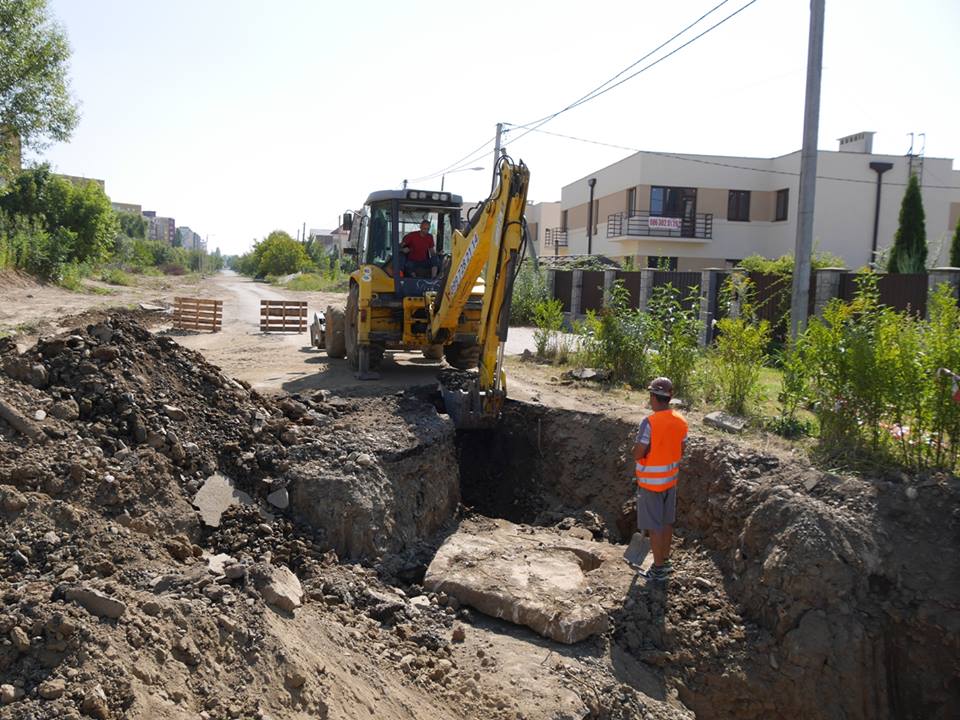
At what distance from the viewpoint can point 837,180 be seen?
3294 cm

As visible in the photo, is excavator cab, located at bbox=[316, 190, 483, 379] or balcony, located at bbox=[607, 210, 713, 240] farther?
balcony, located at bbox=[607, 210, 713, 240]

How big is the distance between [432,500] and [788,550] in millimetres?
3160

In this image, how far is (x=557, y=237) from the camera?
153ft

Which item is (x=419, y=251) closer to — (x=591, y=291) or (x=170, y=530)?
(x=170, y=530)

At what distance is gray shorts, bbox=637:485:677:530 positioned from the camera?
20.0 ft

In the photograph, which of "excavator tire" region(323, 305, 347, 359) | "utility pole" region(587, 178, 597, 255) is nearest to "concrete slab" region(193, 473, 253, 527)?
"excavator tire" region(323, 305, 347, 359)

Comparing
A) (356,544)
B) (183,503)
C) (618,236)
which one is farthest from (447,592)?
(618,236)

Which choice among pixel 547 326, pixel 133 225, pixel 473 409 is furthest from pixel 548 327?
pixel 133 225

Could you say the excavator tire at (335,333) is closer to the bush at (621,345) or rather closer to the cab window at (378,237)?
the cab window at (378,237)

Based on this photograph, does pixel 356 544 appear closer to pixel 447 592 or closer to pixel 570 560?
pixel 447 592

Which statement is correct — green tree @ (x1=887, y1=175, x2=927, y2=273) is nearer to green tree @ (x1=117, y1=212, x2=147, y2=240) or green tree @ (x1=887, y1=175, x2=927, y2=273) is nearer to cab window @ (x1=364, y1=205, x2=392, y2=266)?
cab window @ (x1=364, y1=205, x2=392, y2=266)

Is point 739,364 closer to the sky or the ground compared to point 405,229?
closer to the ground

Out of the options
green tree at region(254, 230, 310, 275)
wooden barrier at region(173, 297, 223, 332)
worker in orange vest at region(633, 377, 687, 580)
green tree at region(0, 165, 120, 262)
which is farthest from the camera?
green tree at region(254, 230, 310, 275)

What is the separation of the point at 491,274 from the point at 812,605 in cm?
415
